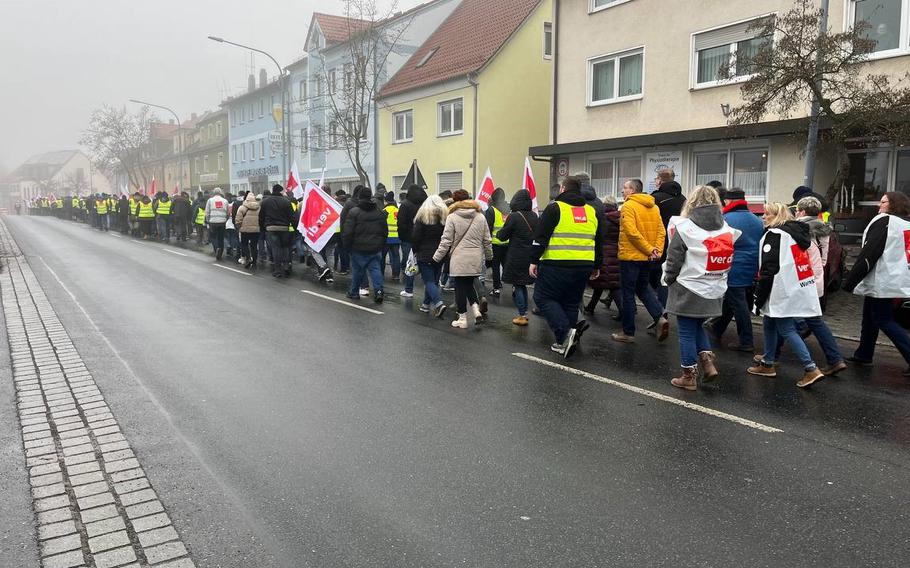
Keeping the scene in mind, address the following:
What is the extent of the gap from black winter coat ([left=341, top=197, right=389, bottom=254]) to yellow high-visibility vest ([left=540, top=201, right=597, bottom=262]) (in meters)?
4.71

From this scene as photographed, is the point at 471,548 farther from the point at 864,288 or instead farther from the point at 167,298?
the point at 167,298

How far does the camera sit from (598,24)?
20828 mm

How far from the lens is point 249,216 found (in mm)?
16453

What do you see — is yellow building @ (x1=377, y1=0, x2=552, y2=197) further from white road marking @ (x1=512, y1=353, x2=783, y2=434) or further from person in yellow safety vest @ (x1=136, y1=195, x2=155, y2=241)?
white road marking @ (x1=512, y1=353, x2=783, y2=434)

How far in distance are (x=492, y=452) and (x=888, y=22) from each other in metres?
14.1

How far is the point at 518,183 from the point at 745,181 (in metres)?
12.7

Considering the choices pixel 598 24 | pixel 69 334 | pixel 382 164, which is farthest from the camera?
pixel 382 164

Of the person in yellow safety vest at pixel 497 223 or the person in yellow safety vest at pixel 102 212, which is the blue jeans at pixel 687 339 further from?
the person in yellow safety vest at pixel 102 212

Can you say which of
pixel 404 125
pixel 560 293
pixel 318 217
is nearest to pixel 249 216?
pixel 318 217

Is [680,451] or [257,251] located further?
[257,251]

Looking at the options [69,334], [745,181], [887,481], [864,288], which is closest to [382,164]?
[745,181]

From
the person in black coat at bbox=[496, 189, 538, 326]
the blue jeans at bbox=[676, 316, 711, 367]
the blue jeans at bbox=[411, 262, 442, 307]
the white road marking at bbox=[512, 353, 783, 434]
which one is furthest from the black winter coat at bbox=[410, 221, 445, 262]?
the blue jeans at bbox=[676, 316, 711, 367]

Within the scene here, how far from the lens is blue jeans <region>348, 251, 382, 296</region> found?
1173 centimetres

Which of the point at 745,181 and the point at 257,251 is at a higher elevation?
the point at 745,181
